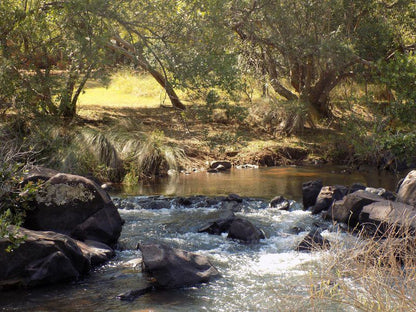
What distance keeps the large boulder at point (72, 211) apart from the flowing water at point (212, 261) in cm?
51

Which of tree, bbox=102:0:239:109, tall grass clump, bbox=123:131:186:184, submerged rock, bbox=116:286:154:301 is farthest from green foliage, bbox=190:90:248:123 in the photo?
submerged rock, bbox=116:286:154:301

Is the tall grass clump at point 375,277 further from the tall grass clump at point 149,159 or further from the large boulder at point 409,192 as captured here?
the tall grass clump at point 149,159

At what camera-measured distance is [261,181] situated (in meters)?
15.5

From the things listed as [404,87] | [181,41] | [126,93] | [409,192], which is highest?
[181,41]

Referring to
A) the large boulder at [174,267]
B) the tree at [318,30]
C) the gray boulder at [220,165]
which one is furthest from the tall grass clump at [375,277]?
the tree at [318,30]

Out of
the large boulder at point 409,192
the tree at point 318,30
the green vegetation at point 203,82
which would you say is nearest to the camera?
the large boulder at point 409,192

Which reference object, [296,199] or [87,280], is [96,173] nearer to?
[296,199]

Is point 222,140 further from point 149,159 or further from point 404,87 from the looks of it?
point 404,87

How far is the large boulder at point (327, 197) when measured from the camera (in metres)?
11.7

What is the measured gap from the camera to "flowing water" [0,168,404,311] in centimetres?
631

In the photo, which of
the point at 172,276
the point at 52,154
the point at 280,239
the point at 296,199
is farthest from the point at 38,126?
the point at 172,276

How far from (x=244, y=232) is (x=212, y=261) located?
128 centimetres

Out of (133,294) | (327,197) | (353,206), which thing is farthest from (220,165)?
(133,294)

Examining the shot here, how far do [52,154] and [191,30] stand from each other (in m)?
5.11
